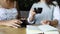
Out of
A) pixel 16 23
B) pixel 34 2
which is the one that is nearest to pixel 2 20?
pixel 16 23

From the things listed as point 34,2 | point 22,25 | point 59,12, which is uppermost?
point 34,2

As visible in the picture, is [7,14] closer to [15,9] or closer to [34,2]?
[15,9]

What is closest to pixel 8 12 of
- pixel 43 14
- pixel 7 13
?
pixel 7 13

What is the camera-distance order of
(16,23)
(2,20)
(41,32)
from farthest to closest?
(2,20) → (16,23) → (41,32)

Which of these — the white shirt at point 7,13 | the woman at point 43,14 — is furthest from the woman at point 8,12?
the woman at point 43,14

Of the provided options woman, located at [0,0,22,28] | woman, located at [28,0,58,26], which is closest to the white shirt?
woman, located at [0,0,22,28]

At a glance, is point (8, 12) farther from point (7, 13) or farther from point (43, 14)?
point (43, 14)

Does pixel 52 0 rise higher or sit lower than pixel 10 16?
higher

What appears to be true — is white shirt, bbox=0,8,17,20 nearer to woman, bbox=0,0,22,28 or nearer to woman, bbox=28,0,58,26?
woman, bbox=0,0,22,28

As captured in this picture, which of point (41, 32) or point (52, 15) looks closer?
point (41, 32)

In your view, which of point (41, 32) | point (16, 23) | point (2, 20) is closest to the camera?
point (41, 32)

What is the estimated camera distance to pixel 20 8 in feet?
5.24

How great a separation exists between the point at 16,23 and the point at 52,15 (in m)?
0.48

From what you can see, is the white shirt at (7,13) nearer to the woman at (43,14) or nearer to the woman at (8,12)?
the woman at (8,12)
